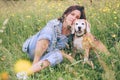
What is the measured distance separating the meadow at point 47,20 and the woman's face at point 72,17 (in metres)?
0.29

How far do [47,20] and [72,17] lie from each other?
137 cm

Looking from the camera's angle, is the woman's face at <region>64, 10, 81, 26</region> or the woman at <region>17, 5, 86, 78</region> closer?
the woman at <region>17, 5, 86, 78</region>

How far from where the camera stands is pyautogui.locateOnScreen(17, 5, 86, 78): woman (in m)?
3.90

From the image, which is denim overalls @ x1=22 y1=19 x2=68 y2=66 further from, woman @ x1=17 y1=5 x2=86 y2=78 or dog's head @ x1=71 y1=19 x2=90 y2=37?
dog's head @ x1=71 y1=19 x2=90 y2=37

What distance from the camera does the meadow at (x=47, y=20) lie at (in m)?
3.57

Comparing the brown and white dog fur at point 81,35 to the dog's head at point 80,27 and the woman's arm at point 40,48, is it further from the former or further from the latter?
the woman's arm at point 40,48

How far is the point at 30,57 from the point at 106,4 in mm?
2030

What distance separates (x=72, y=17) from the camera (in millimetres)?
4246

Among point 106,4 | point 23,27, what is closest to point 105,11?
point 106,4

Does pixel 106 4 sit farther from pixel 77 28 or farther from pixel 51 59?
pixel 51 59

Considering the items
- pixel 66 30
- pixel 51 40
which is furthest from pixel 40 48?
pixel 66 30

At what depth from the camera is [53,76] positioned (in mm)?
3605

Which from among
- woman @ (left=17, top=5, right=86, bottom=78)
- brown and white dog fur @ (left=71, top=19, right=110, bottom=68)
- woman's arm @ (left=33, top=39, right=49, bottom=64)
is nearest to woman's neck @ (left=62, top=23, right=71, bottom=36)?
woman @ (left=17, top=5, right=86, bottom=78)

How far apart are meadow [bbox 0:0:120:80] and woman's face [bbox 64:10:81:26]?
29cm
